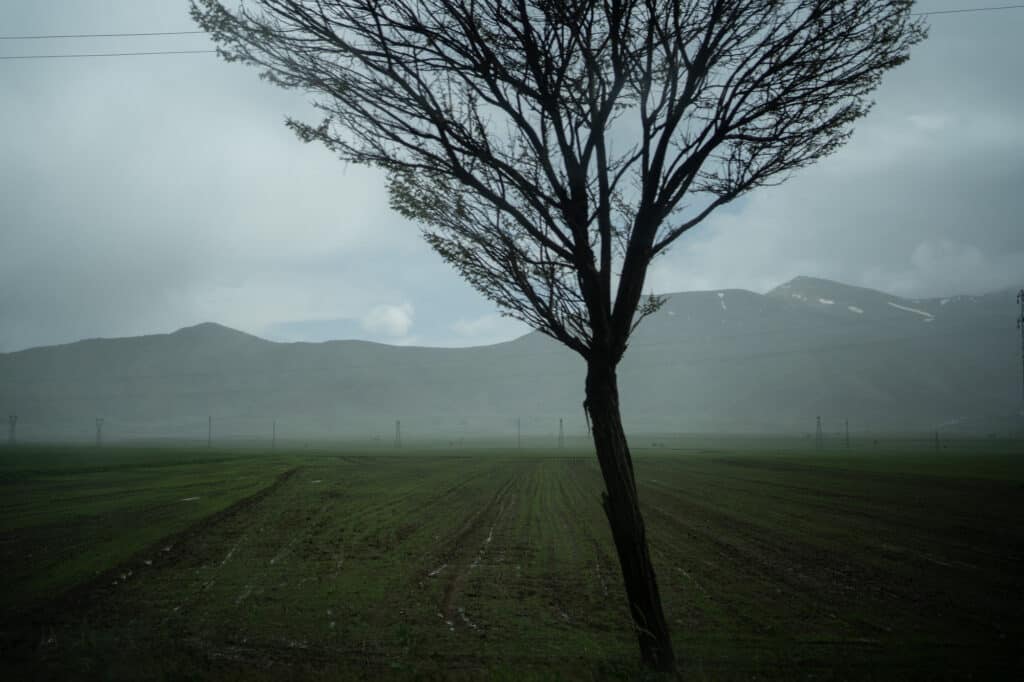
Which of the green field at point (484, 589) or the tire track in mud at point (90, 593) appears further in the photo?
the tire track in mud at point (90, 593)

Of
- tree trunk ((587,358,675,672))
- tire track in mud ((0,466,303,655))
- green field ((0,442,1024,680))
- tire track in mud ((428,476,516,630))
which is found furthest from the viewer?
tire track in mud ((428,476,516,630))

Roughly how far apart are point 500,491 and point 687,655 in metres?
27.6

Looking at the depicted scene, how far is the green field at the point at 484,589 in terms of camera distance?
32.2 feet

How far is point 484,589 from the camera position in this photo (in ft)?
47.2

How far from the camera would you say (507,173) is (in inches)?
315

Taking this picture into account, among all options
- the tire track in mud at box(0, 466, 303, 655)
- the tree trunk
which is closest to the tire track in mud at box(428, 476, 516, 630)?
the tree trunk

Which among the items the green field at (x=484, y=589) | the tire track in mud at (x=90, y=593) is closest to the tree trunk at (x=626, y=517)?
the green field at (x=484, y=589)

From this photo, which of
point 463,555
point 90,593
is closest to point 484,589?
point 463,555

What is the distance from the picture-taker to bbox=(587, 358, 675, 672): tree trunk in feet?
24.0

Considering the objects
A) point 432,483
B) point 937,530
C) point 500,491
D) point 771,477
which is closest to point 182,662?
point 937,530

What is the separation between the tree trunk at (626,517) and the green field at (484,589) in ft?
6.91

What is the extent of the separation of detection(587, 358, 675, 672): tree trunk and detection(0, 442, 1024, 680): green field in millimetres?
2106

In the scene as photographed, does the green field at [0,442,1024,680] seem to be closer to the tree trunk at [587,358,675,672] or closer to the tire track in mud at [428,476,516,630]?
the tire track in mud at [428,476,516,630]

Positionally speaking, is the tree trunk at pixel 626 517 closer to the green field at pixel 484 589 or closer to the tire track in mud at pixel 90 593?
the green field at pixel 484 589
